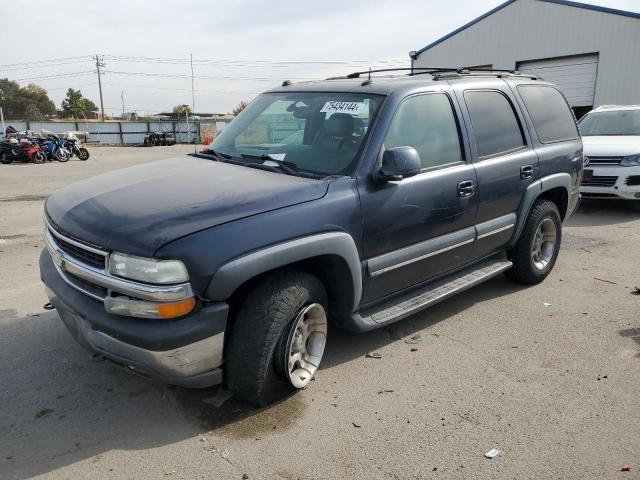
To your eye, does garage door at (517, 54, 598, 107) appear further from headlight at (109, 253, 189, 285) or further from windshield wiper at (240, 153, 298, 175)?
headlight at (109, 253, 189, 285)

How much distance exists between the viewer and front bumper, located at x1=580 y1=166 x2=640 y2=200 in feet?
27.8

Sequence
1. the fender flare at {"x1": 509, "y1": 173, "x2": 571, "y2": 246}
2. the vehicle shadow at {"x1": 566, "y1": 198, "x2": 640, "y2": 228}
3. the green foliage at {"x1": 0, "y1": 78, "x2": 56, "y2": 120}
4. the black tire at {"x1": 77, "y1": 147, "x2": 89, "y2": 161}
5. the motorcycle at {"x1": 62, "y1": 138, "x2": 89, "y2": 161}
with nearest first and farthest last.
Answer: the fender flare at {"x1": 509, "y1": 173, "x2": 571, "y2": 246}, the vehicle shadow at {"x1": 566, "y1": 198, "x2": 640, "y2": 228}, the motorcycle at {"x1": 62, "y1": 138, "x2": 89, "y2": 161}, the black tire at {"x1": 77, "y1": 147, "x2": 89, "y2": 161}, the green foliage at {"x1": 0, "y1": 78, "x2": 56, "y2": 120}

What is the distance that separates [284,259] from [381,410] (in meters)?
1.11

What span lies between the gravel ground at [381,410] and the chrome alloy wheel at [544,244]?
0.65 metres

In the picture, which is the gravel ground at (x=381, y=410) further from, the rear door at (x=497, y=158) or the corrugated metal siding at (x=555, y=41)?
the corrugated metal siding at (x=555, y=41)

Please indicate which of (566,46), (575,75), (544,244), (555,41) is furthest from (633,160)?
(555,41)

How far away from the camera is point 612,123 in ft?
32.8

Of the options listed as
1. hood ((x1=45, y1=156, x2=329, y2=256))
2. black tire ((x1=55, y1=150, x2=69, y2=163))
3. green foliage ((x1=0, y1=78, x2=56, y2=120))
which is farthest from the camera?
A: green foliage ((x1=0, y1=78, x2=56, y2=120))

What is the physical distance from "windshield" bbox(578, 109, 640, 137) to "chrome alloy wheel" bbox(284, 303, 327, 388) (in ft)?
28.6

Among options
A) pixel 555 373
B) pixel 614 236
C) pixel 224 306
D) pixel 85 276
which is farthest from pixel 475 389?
pixel 614 236

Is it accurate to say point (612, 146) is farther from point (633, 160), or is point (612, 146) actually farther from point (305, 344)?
point (305, 344)

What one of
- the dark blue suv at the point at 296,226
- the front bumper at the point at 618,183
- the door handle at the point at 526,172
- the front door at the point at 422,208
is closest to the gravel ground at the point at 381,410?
the dark blue suv at the point at 296,226

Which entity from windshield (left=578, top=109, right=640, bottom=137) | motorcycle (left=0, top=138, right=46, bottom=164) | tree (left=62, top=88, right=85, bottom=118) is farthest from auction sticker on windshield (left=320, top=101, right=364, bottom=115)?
tree (left=62, top=88, right=85, bottom=118)

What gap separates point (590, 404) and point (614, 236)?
499cm
